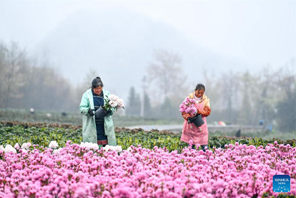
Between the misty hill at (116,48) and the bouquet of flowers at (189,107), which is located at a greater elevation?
the misty hill at (116,48)

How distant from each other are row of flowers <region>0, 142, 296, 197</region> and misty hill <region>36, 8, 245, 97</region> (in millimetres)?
122469

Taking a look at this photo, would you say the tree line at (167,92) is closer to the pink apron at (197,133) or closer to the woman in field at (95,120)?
the pink apron at (197,133)

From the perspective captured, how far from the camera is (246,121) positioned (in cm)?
3484

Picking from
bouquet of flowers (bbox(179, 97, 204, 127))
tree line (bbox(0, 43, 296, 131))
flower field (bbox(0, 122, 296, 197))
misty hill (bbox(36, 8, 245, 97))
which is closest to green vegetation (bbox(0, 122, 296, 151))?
bouquet of flowers (bbox(179, 97, 204, 127))

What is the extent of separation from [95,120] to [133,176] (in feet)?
8.64

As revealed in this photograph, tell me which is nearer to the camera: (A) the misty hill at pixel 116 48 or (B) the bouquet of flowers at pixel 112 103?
(B) the bouquet of flowers at pixel 112 103

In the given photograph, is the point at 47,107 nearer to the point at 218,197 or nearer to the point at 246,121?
the point at 246,121

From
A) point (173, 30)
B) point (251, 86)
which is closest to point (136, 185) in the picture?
point (251, 86)

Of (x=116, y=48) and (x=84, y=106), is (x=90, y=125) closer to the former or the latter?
(x=84, y=106)

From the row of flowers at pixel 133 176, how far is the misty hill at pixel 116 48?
12247 cm

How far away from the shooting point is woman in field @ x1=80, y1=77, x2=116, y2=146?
6508mm

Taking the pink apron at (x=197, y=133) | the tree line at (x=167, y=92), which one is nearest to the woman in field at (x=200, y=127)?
the pink apron at (x=197, y=133)

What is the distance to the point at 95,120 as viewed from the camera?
664 cm

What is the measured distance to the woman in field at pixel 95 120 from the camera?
6.51 meters
